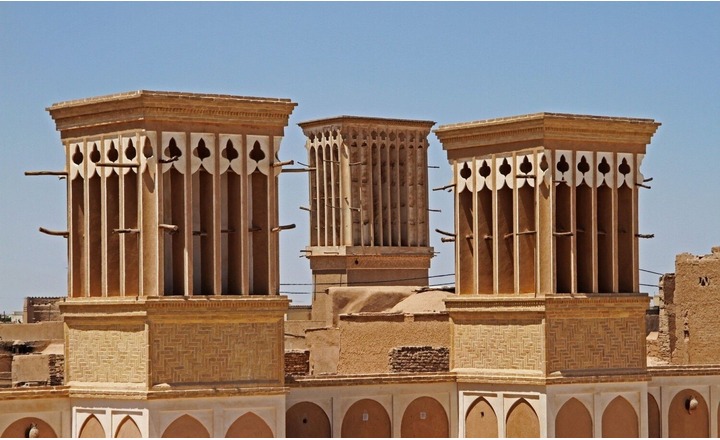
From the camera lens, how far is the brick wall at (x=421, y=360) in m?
23.7

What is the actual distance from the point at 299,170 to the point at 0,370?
9.18 m

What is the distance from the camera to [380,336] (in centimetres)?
2944

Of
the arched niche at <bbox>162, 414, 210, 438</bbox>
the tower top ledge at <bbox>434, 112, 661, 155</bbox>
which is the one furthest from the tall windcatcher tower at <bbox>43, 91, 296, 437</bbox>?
the tower top ledge at <bbox>434, 112, 661, 155</bbox>

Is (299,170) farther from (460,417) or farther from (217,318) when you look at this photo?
(460,417)

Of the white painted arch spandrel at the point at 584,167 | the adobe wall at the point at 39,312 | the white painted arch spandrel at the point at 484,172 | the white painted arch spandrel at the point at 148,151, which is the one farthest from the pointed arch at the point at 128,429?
the adobe wall at the point at 39,312

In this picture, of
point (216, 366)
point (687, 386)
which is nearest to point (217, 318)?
point (216, 366)

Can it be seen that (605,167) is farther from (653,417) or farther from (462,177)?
(653,417)

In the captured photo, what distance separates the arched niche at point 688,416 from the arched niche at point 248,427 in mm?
6398

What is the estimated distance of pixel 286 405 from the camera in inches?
809

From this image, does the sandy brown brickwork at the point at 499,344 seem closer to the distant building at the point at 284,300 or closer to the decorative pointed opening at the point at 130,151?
the distant building at the point at 284,300

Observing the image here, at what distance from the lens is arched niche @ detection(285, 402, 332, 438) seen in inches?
814

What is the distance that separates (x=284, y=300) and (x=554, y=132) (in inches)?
171

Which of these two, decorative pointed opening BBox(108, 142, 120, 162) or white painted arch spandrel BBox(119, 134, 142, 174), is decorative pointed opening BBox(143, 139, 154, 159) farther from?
decorative pointed opening BBox(108, 142, 120, 162)

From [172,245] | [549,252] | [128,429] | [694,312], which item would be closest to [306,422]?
[128,429]
